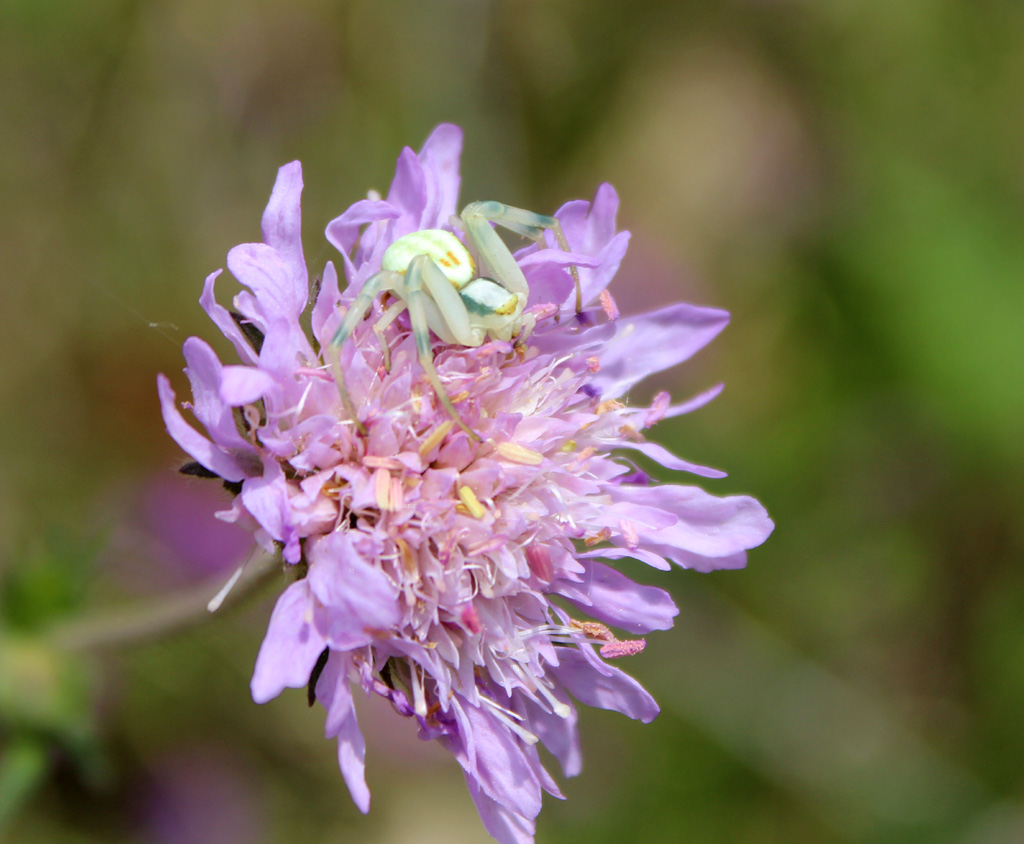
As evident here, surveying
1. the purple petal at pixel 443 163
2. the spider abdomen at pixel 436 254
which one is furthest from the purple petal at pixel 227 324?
the purple petal at pixel 443 163

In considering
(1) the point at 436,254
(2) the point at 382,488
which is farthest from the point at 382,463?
(1) the point at 436,254

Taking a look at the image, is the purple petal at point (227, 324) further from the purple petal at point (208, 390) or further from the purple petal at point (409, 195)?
the purple petal at point (409, 195)

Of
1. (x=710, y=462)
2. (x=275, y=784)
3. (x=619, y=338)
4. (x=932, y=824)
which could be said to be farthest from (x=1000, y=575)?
(x=275, y=784)

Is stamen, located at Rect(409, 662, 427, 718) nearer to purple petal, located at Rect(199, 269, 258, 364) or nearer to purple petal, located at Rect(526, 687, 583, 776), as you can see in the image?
purple petal, located at Rect(526, 687, 583, 776)

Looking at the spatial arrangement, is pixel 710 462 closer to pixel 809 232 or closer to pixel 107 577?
pixel 809 232

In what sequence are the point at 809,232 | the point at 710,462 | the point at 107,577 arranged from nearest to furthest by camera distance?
the point at 107,577, the point at 710,462, the point at 809,232

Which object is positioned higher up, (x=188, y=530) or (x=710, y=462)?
(x=710, y=462)

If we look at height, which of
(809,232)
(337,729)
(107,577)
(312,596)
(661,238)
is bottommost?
(107,577)

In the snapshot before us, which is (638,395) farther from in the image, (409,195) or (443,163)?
(409,195)
